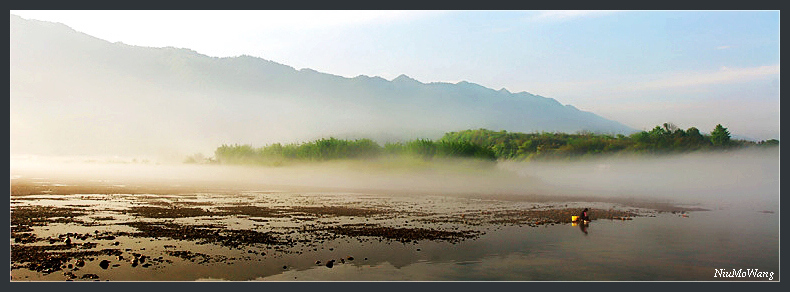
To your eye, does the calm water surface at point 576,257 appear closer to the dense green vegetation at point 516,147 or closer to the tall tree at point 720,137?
the dense green vegetation at point 516,147

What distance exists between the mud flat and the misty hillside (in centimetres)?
2060

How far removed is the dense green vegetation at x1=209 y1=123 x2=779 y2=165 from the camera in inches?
3787

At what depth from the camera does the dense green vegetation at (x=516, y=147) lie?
96188 millimetres

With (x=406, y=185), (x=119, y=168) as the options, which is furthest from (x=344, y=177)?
(x=119, y=168)

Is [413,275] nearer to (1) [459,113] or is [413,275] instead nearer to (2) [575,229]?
(2) [575,229]

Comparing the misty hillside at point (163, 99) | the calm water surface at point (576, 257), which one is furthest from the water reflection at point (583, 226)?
the misty hillside at point (163, 99)

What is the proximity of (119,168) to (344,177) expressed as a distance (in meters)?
35.4

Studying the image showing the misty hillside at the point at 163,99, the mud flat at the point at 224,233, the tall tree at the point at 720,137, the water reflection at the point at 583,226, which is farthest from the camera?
the tall tree at the point at 720,137

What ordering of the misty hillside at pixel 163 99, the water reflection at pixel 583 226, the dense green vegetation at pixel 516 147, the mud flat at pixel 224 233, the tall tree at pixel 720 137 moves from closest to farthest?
the mud flat at pixel 224 233, the water reflection at pixel 583 226, the misty hillside at pixel 163 99, the dense green vegetation at pixel 516 147, the tall tree at pixel 720 137

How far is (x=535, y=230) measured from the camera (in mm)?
34312

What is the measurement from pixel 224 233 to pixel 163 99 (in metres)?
61.9

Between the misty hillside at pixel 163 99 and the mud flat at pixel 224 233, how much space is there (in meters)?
20.6

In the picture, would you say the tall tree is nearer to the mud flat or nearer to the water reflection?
the mud flat

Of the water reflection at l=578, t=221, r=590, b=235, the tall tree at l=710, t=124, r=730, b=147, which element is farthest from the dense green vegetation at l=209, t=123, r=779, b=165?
the water reflection at l=578, t=221, r=590, b=235
